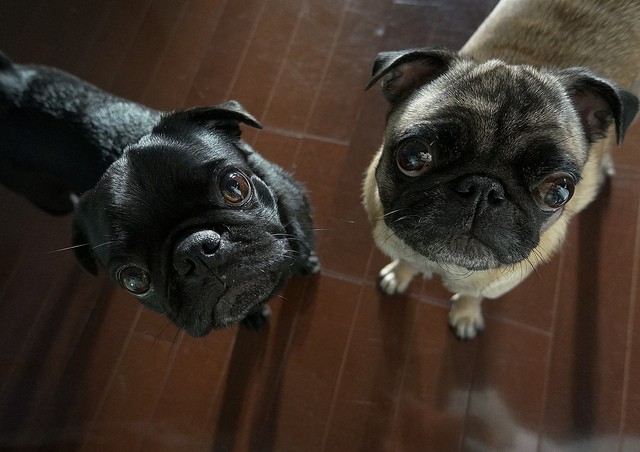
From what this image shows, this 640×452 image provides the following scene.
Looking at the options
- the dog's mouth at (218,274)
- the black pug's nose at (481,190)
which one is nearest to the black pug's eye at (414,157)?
the black pug's nose at (481,190)

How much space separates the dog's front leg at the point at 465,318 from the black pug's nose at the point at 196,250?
169 cm

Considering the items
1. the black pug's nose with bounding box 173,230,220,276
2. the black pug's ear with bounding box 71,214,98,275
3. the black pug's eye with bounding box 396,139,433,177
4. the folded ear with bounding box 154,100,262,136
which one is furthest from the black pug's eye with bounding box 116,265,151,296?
the black pug's eye with bounding box 396,139,433,177

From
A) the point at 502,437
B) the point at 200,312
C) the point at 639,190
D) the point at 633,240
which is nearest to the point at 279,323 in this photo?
the point at 200,312

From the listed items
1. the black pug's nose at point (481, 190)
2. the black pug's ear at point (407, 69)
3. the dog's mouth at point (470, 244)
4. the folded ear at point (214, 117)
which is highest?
the black pug's ear at point (407, 69)

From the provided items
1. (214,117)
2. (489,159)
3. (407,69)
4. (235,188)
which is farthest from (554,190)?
(214,117)

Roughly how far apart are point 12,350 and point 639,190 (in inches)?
180

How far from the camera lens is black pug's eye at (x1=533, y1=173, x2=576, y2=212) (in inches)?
70.6

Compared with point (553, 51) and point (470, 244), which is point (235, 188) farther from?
point (553, 51)

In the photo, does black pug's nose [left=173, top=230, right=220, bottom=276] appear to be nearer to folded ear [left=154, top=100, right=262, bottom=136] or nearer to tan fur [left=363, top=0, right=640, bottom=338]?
folded ear [left=154, top=100, right=262, bottom=136]

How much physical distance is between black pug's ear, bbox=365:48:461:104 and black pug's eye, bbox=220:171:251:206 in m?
0.69

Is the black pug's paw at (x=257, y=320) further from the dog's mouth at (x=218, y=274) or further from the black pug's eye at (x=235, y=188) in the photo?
the black pug's eye at (x=235, y=188)

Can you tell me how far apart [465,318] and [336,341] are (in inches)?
33.1

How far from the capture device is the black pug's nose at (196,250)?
5.96 ft

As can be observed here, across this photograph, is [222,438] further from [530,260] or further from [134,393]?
[530,260]
